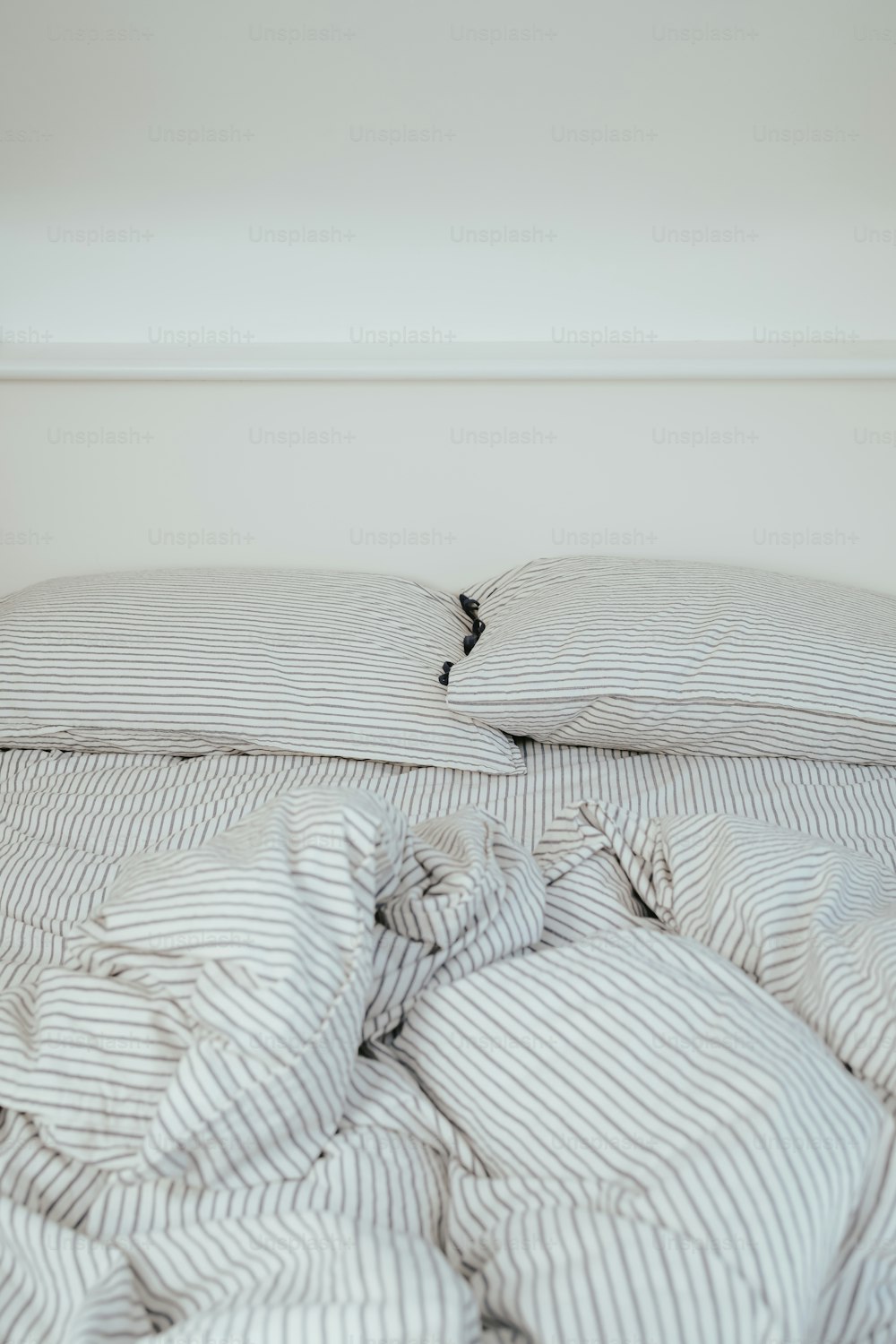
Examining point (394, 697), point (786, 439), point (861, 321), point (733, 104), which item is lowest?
point (394, 697)

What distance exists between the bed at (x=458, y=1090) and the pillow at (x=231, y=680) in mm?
444

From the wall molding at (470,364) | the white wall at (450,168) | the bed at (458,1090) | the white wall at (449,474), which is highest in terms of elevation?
the white wall at (450,168)

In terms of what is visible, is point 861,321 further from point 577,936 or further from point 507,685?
point 577,936

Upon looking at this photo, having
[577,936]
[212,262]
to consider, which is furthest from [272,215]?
[577,936]

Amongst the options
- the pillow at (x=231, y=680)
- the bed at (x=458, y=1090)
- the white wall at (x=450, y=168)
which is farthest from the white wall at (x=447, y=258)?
the bed at (x=458, y=1090)

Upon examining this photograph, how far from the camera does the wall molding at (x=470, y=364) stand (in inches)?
74.5

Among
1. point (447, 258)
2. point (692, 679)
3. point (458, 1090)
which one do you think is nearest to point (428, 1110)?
point (458, 1090)

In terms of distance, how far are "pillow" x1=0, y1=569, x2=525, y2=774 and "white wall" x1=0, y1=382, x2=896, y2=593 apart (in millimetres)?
356

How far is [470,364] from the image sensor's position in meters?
1.91

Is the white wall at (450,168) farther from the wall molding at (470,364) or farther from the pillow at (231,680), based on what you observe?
the pillow at (231,680)

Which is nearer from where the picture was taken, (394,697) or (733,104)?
(394,697)

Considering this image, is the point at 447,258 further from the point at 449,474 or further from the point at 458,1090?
the point at 458,1090

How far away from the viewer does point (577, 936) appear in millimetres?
996

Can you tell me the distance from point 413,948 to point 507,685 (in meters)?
0.65
